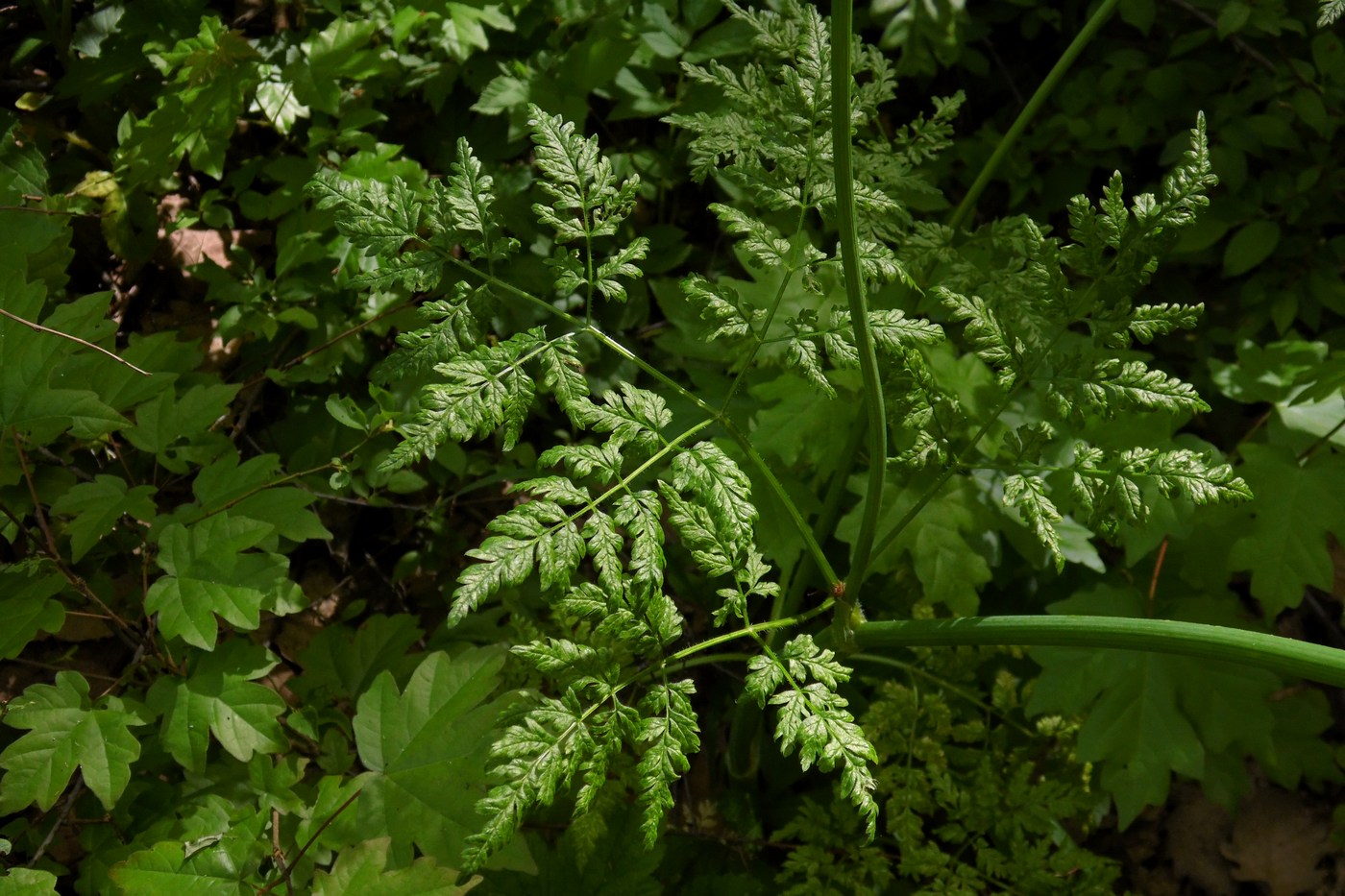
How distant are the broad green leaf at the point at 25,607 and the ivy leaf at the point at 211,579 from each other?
0.53ft

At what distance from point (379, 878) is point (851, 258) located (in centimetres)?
130

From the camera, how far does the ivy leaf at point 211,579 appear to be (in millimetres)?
1793

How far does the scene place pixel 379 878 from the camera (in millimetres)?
1633

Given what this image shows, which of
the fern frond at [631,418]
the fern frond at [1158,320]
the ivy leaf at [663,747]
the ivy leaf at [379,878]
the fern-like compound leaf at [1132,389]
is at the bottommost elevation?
the ivy leaf at [379,878]

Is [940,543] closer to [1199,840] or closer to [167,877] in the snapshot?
[1199,840]

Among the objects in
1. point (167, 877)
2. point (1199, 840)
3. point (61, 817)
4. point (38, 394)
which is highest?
point (38, 394)

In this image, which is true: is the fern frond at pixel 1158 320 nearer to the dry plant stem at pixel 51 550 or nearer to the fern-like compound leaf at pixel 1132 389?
the fern-like compound leaf at pixel 1132 389

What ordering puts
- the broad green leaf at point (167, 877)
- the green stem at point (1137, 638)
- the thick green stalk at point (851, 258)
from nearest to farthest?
1. the thick green stalk at point (851, 258)
2. the green stem at point (1137, 638)
3. the broad green leaf at point (167, 877)

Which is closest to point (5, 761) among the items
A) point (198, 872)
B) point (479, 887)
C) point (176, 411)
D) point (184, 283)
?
point (198, 872)

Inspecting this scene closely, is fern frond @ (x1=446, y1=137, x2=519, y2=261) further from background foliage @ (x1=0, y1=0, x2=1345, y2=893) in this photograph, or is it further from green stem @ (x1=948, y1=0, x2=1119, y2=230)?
green stem @ (x1=948, y1=0, x2=1119, y2=230)

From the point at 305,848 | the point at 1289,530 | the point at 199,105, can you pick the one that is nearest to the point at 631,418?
the point at 305,848

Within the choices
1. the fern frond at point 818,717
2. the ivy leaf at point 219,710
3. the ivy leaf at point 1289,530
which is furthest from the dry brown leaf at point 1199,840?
the ivy leaf at point 219,710

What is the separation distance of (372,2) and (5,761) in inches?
78.0

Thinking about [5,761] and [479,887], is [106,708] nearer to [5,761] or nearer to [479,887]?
[5,761]
